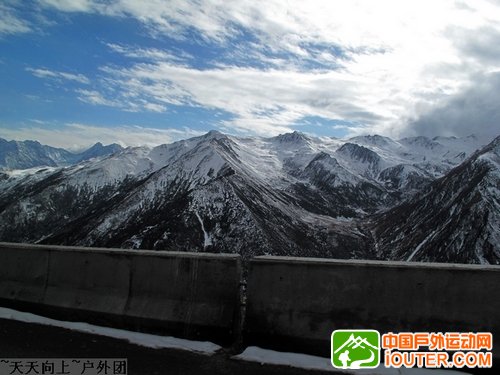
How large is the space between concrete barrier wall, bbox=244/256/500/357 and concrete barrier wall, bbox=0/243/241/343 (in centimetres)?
63

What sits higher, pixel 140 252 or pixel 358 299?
pixel 140 252

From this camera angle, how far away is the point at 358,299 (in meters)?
8.26

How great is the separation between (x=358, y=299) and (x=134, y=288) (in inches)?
174

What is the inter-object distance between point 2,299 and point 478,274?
9978 mm

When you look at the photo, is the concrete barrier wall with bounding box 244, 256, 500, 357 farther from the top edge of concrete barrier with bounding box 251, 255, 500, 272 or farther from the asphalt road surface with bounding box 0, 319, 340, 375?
the asphalt road surface with bounding box 0, 319, 340, 375

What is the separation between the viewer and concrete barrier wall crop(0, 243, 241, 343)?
9109 millimetres

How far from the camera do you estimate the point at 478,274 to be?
7.88 m

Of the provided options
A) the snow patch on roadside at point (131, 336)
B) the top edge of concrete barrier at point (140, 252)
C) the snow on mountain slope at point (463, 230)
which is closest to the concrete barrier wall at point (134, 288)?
the top edge of concrete barrier at point (140, 252)

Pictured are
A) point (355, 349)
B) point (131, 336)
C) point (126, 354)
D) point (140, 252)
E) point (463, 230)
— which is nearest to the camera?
point (355, 349)

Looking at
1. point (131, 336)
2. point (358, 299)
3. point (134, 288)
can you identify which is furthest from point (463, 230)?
point (131, 336)

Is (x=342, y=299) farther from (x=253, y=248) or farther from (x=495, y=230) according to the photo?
(x=253, y=248)

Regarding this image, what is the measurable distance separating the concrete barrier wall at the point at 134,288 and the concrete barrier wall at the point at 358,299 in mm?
629

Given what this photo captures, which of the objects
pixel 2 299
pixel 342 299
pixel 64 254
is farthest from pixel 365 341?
pixel 2 299

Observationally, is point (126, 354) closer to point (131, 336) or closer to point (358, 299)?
point (131, 336)
